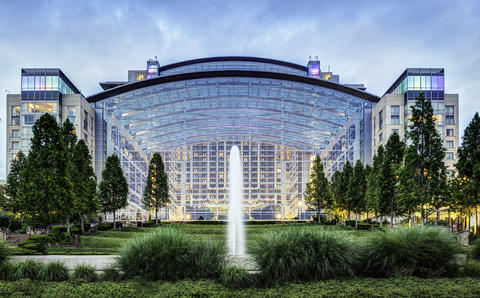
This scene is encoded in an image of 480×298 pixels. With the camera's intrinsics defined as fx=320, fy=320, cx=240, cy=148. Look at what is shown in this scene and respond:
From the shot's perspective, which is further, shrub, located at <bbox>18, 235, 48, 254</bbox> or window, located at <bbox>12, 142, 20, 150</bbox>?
window, located at <bbox>12, 142, 20, 150</bbox>

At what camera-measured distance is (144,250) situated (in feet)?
29.7

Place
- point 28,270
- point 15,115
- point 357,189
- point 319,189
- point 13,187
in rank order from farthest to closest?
1. point 15,115
2. point 319,189
3. point 13,187
4. point 357,189
5. point 28,270

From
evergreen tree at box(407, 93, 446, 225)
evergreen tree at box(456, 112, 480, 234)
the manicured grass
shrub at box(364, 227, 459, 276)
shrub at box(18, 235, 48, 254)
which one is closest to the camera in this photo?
the manicured grass

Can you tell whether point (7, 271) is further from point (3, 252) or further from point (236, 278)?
point (236, 278)

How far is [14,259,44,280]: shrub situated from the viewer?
9555 mm

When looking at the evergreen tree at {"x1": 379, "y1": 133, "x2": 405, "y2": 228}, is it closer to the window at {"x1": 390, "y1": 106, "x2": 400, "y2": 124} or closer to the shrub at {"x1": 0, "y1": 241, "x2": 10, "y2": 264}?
the window at {"x1": 390, "y1": 106, "x2": 400, "y2": 124}

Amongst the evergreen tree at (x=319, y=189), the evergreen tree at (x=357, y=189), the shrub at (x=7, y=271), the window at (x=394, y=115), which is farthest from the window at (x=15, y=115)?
the window at (x=394, y=115)

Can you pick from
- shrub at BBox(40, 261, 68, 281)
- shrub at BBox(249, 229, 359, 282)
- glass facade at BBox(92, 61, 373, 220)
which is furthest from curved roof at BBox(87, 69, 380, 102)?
shrub at BBox(249, 229, 359, 282)

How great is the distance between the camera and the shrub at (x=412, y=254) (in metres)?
8.98

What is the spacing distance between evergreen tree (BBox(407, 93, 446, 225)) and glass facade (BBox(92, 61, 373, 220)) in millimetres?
23616

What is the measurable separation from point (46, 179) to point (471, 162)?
25251 millimetres

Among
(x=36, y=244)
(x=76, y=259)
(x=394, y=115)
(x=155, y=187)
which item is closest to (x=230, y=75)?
(x=155, y=187)

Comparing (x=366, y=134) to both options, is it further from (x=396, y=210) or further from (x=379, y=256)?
(x=379, y=256)

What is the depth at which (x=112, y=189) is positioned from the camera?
30781mm
